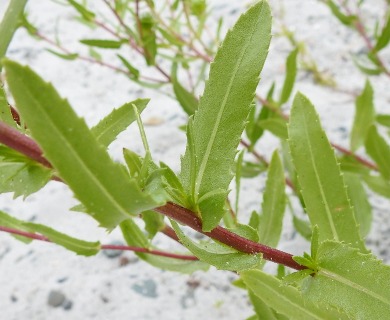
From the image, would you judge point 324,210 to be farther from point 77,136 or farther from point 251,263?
point 77,136

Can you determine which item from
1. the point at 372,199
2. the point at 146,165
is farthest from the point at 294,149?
the point at 372,199

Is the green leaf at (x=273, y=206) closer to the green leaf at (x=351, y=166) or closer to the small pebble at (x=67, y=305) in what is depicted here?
the green leaf at (x=351, y=166)

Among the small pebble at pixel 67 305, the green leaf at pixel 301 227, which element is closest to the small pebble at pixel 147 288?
the small pebble at pixel 67 305

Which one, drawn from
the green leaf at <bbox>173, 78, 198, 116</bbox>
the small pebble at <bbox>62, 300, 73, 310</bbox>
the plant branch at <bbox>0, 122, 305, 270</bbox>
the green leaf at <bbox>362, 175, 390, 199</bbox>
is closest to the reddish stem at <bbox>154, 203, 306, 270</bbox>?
the plant branch at <bbox>0, 122, 305, 270</bbox>

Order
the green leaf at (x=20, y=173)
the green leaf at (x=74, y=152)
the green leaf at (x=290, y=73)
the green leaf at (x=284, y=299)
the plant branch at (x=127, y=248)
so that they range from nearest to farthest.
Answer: the green leaf at (x=74, y=152), the green leaf at (x=20, y=173), the green leaf at (x=284, y=299), the plant branch at (x=127, y=248), the green leaf at (x=290, y=73)

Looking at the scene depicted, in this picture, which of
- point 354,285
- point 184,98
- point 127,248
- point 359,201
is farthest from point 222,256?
point 359,201

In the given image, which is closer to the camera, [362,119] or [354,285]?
[354,285]

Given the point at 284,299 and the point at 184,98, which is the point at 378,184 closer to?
the point at 184,98
